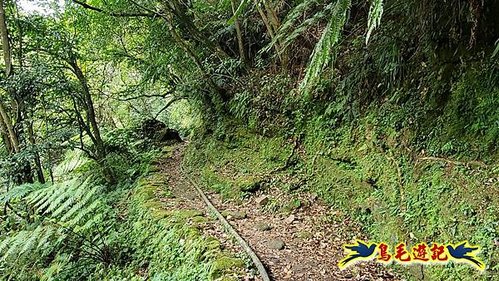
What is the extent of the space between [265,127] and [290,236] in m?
2.56

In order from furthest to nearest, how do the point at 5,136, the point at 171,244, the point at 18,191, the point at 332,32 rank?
1. the point at 5,136
2. the point at 18,191
3. the point at 171,244
4. the point at 332,32

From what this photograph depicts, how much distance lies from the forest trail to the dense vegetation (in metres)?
0.27

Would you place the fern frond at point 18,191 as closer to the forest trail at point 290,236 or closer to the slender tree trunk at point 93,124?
the slender tree trunk at point 93,124

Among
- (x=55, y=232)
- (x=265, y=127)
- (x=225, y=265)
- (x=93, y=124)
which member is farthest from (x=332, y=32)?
(x=93, y=124)

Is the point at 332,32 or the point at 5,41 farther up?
the point at 5,41

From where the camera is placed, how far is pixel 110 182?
22.9 ft

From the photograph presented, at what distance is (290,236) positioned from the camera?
164 inches

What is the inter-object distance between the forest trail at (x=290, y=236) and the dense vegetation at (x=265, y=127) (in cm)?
27

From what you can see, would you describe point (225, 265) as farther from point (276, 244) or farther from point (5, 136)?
point (5, 136)

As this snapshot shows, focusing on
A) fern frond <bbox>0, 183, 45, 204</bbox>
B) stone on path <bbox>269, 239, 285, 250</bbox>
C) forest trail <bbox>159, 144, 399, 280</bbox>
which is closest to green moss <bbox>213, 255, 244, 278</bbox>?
forest trail <bbox>159, 144, 399, 280</bbox>

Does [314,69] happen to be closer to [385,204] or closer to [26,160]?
[385,204]

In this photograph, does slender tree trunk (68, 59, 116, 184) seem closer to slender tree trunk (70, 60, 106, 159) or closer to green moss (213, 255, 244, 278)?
slender tree trunk (70, 60, 106, 159)

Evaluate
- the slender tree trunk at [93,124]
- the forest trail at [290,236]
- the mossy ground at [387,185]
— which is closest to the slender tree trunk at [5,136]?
the slender tree trunk at [93,124]

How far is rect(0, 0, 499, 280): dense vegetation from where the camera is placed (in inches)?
123
